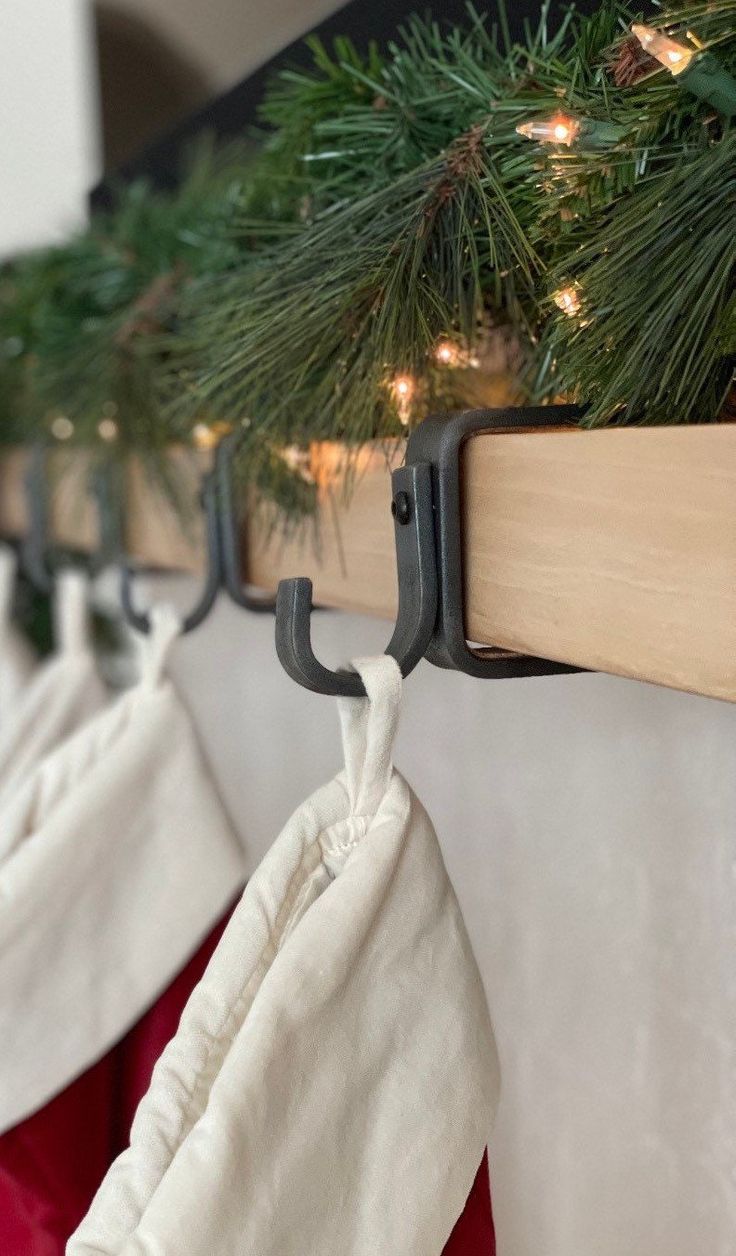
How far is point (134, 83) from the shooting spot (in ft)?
2.92

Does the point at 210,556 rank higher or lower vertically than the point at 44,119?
lower

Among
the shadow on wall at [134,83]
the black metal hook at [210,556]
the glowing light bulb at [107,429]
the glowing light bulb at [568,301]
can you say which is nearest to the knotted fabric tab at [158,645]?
the black metal hook at [210,556]

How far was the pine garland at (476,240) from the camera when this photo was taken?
0.93 ft

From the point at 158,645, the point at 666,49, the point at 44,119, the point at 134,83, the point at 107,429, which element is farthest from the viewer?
the point at 44,119

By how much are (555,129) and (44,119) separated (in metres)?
0.82

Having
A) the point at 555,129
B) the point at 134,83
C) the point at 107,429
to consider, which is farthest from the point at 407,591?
the point at 134,83

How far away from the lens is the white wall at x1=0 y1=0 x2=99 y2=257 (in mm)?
930

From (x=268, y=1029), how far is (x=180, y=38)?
0.71 meters

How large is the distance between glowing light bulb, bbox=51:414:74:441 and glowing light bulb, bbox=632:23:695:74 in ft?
1.64

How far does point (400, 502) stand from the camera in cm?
34

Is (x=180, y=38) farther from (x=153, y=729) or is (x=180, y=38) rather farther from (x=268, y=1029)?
(x=268, y=1029)

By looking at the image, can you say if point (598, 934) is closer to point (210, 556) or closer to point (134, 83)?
point (210, 556)


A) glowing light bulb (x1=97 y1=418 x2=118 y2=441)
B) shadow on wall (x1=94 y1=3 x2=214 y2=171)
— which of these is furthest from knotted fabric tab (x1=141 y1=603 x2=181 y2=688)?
shadow on wall (x1=94 y1=3 x2=214 y2=171)

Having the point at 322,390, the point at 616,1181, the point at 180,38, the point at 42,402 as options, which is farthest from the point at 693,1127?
the point at 180,38
